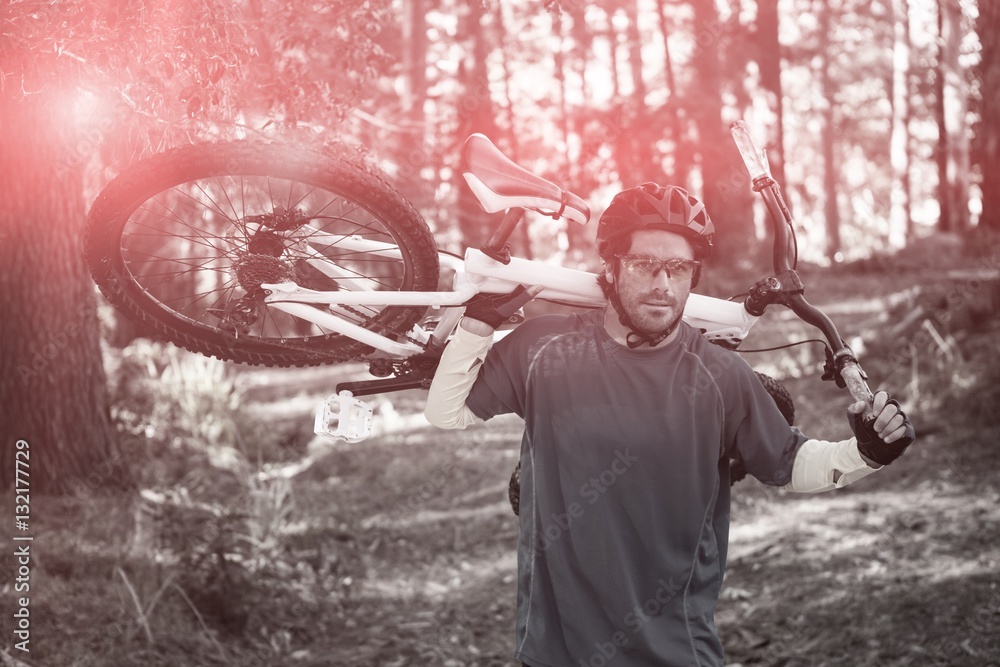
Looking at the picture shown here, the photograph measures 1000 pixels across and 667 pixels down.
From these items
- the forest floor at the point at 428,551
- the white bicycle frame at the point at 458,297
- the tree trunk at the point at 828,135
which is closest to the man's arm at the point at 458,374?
the white bicycle frame at the point at 458,297

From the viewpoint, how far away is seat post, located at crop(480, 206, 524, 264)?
127 inches

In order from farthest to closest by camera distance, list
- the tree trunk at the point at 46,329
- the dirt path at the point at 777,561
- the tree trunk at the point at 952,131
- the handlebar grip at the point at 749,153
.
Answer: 1. the tree trunk at the point at 952,131
2. the tree trunk at the point at 46,329
3. the dirt path at the point at 777,561
4. the handlebar grip at the point at 749,153

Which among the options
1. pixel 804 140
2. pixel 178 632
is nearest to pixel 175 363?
pixel 178 632

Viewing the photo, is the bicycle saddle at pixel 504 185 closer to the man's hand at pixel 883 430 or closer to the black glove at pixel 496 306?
the black glove at pixel 496 306

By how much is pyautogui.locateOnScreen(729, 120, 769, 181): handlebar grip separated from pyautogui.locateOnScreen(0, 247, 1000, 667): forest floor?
347cm

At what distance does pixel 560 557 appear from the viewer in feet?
10.8

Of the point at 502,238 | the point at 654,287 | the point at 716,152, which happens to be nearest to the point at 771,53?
the point at 716,152

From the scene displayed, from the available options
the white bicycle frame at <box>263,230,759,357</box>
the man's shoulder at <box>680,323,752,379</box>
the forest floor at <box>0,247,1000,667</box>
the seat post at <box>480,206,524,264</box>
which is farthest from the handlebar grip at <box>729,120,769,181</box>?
the forest floor at <box>0,247,1000,667</box>

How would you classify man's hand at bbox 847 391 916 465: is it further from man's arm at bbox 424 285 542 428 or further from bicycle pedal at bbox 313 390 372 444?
bicycle pedal at bbox 313 390 372 444

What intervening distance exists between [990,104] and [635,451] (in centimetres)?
1438

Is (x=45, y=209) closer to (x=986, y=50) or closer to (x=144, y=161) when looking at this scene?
(x=144, y=161)

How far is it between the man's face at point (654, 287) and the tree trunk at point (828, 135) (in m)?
23.2

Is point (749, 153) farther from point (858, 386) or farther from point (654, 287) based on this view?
point (858, 386)

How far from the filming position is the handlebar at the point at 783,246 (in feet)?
10.8
